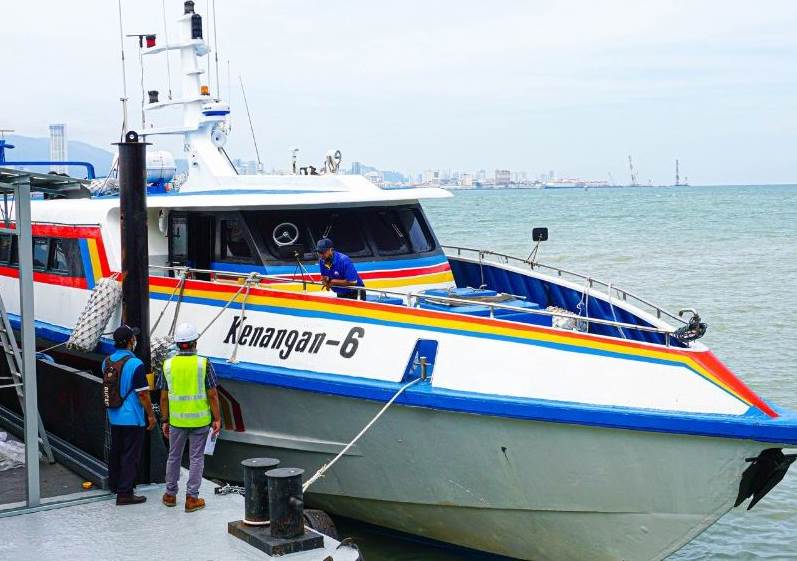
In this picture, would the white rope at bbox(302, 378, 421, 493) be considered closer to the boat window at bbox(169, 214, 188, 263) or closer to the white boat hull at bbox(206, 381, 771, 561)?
the white boat hull at bbox(206, 381, 771, 561)

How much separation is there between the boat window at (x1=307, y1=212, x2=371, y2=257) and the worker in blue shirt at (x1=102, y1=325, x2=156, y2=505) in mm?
3215

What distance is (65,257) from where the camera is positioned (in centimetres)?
1162

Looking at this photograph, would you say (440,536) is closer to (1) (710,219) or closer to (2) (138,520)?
(2) (138,520)

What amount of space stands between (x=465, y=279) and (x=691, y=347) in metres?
4.54

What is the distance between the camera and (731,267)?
3797cm

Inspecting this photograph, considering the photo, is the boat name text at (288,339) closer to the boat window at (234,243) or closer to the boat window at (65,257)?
the boat window at (234,243)

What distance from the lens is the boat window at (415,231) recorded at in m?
11.4

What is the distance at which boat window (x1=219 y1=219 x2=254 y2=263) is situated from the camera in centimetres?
1076

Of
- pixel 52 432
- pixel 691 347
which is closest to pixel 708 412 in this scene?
pixel 691 347

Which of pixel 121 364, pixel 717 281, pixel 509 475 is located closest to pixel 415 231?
pixel 509 475

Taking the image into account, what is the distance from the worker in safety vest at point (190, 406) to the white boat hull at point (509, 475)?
4.63 ft

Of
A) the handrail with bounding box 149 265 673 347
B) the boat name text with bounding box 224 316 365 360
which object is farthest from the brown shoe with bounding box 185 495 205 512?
the handrail with bounding box 149 265 673 347

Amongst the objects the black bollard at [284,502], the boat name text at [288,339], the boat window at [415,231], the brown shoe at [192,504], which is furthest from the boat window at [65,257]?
the black bollard at [284,502]

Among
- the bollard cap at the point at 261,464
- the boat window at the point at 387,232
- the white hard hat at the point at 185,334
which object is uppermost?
the boat window at the point at 387,232
